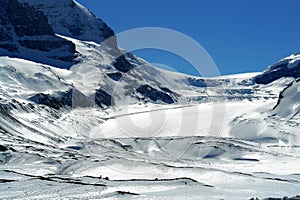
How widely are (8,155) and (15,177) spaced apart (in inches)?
1436

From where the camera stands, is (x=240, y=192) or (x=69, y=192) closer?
(x=69, y=192)

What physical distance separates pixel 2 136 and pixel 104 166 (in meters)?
56.7

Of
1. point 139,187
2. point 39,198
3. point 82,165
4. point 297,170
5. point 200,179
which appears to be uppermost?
point 297,170

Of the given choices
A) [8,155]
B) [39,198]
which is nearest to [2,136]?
[8,155]

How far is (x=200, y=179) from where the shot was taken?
79.8 metres

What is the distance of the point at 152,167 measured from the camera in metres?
96.4

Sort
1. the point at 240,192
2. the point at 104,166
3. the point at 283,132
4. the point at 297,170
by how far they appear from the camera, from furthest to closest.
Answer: the point at 283,132, the point at 297,170, the point at 104,166, the point at 240,192

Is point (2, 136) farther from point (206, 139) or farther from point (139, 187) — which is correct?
point (139, 187)

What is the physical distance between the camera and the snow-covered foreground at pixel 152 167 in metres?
62.9

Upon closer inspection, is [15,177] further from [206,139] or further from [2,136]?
[206,139]

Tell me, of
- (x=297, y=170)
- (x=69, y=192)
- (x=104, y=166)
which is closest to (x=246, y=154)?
(x=297, y=170)

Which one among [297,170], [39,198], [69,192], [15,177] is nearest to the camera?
[39,198]

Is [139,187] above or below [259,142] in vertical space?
below

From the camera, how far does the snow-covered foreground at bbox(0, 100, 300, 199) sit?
62.9 metres
